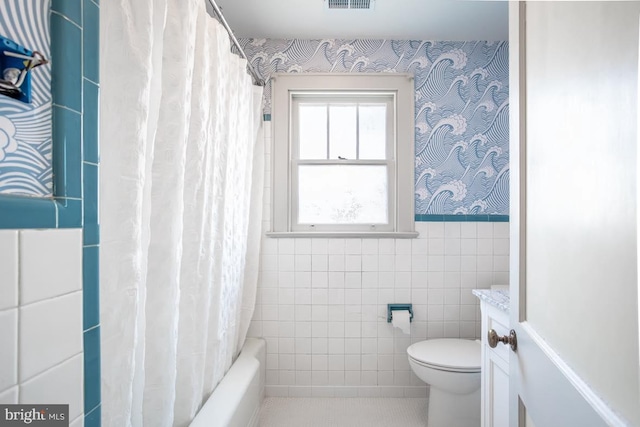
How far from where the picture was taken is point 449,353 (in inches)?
80.7

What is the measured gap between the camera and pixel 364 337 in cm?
246

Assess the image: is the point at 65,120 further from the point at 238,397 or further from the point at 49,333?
the point at 238,397

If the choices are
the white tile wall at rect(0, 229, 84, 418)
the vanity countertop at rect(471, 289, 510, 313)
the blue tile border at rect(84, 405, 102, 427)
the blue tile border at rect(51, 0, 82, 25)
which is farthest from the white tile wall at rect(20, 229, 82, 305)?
the vanity countertop at rect(471, 289, 510, 313)

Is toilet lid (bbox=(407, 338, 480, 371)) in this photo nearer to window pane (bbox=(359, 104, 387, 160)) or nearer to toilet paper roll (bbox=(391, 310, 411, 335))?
toilet paper roll (bbox=(391, 310, 411, 335))

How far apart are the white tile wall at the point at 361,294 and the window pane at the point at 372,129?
618 mm

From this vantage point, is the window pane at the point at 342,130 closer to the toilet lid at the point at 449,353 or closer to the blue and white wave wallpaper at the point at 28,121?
the toilet lid at the point at 449,353

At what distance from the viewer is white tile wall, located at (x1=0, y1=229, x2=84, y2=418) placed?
58 cm

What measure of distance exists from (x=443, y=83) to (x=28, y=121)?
7.72 feet

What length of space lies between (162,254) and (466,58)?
2280 mm

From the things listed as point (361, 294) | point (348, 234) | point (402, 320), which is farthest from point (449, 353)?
point (348, 234)

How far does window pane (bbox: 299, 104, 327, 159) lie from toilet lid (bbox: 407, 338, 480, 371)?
1.42 metres

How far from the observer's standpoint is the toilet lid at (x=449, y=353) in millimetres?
1893

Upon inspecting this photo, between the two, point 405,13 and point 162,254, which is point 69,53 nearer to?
point 162,254

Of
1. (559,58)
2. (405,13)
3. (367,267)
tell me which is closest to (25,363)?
(559,58)
